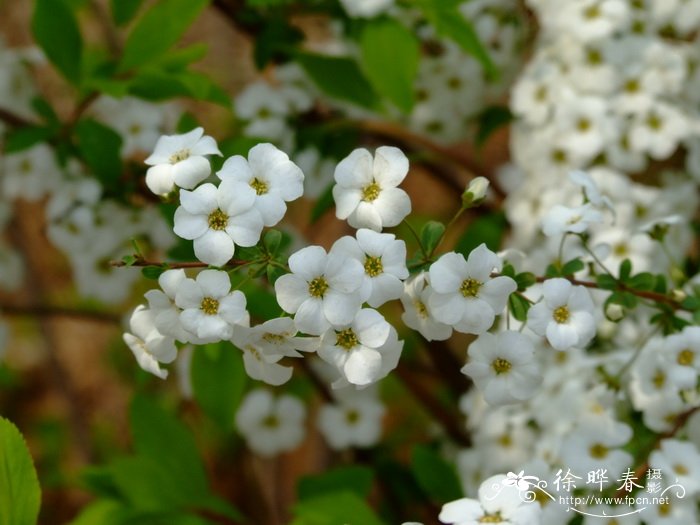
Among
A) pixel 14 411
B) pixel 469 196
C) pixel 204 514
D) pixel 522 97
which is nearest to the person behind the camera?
pixel 469 196

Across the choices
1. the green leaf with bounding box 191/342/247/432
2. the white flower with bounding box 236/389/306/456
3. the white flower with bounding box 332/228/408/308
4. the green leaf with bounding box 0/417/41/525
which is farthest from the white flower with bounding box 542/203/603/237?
the white flower with bounding box 236/389/306/456

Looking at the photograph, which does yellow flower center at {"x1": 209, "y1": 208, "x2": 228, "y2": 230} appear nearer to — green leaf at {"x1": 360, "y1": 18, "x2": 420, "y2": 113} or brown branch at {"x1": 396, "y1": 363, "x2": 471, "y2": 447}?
green leaf at {"x1": 360, "y1": 18, "x2": 420, "y2": 113}

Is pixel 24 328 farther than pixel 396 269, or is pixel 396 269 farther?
pixel 24 328

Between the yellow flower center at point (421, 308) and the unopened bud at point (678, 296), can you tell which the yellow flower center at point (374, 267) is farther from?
the unopened bud at point (678, 296)

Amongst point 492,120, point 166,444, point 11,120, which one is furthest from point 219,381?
point 492,120

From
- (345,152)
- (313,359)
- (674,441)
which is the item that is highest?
(674,441)

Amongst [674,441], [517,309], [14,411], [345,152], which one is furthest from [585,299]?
[14,411]

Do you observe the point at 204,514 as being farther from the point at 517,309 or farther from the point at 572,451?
the point at 517,309
